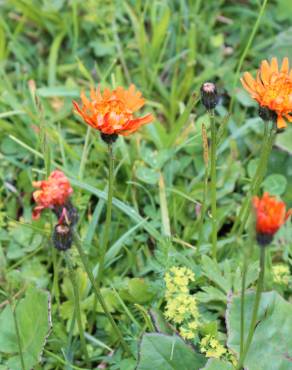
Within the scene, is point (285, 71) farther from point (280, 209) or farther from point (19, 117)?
point (19, 117)

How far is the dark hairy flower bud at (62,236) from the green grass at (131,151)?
0.53 feet

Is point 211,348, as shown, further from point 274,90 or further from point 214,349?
point 274,90

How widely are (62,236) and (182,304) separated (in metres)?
0.50

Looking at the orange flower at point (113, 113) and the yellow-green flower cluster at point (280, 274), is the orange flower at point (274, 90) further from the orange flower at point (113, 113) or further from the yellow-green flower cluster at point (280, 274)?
the yellow-green flower cluster at point (280, 274)

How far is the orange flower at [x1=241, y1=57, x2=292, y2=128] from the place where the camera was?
5.25 feet

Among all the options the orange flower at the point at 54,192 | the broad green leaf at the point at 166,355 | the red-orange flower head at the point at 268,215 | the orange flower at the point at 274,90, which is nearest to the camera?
the red-orange flower head at the point at 268,215

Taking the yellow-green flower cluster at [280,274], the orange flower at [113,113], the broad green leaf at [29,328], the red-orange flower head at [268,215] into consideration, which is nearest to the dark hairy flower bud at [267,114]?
the orange flower at [113,113]

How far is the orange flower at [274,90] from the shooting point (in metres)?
1.60

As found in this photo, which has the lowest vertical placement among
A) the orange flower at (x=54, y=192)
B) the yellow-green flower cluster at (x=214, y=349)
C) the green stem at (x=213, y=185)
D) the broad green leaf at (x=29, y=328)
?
the broad green leaf at (x=29, y=328)

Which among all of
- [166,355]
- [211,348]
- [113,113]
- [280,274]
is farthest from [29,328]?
[280,274]

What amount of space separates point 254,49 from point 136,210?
3.04 ft

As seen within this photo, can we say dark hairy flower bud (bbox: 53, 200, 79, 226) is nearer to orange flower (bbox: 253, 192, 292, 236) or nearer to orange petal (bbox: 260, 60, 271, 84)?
orange flower (bbox: 253, 192, 292, 236)

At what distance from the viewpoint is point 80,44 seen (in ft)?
9.08

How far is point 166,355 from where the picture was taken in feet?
5.65
